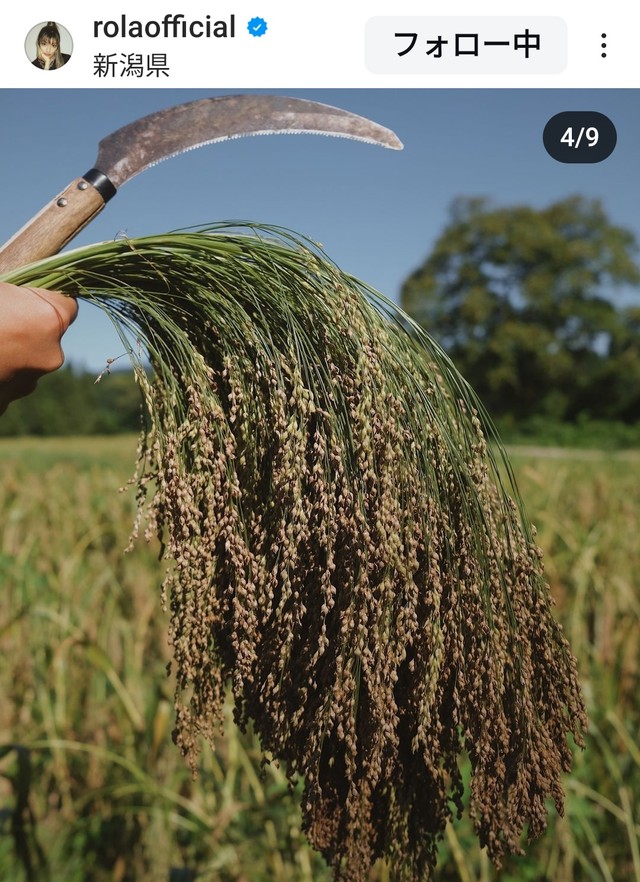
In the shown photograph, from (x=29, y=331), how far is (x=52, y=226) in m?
0.16

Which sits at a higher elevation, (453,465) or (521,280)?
(521,280)

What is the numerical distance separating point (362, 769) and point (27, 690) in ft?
9.39

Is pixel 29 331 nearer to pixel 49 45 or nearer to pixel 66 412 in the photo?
pixel 49 45

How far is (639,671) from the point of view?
3.43 metres

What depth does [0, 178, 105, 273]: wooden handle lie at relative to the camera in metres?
1.13

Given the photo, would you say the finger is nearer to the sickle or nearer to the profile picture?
the sickle

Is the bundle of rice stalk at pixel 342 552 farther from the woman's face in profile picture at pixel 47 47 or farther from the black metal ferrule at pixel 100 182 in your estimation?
the woman's face in profile picture at pixel 47 47

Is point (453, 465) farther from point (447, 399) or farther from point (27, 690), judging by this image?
point (27, 690)

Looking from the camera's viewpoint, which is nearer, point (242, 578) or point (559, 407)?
point (242, 578)

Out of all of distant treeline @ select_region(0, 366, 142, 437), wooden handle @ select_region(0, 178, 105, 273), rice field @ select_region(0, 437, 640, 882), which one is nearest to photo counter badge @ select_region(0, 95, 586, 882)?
wooden handle @ select_region(0, 178, 105, 273)

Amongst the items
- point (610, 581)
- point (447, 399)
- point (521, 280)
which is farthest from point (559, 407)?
point (447, 399)

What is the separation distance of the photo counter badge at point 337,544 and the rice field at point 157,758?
1107mm

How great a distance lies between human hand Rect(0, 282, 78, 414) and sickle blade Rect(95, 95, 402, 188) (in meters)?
0.21

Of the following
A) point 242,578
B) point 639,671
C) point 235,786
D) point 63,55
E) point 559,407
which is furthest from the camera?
point 559,407
